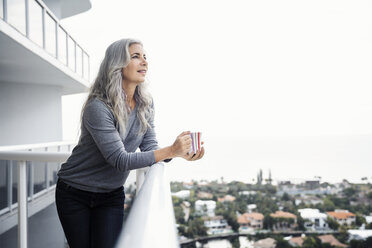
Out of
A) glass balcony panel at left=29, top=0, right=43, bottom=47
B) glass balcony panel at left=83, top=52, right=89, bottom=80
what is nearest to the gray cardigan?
glass balcony panel at left=29, top=0, right=43, bottom=47

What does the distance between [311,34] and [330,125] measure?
12429 mm

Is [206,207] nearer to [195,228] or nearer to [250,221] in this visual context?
[195,228]

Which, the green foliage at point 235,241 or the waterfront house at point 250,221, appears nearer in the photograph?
the waterfront house at point 250,221

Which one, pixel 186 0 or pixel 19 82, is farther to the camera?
pixel 186 0

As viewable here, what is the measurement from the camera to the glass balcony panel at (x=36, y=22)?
4.32m

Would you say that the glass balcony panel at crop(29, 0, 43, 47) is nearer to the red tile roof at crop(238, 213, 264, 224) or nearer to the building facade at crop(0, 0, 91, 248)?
the building facade at crop(0, 0, 91, 248)

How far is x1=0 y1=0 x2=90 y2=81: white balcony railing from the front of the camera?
380 cm

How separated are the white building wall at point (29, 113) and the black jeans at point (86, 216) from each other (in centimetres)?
500

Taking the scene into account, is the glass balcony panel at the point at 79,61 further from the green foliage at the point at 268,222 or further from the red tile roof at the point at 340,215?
the red tile roof at the point at 340,215

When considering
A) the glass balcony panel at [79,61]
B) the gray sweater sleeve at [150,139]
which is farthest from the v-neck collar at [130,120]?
the glass balcony panel at [79,61]

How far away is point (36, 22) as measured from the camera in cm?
453

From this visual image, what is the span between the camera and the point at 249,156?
3331 centimetres

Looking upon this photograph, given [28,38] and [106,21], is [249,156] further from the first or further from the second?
[28,38]

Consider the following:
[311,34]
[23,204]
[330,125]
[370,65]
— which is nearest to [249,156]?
[330,125]
